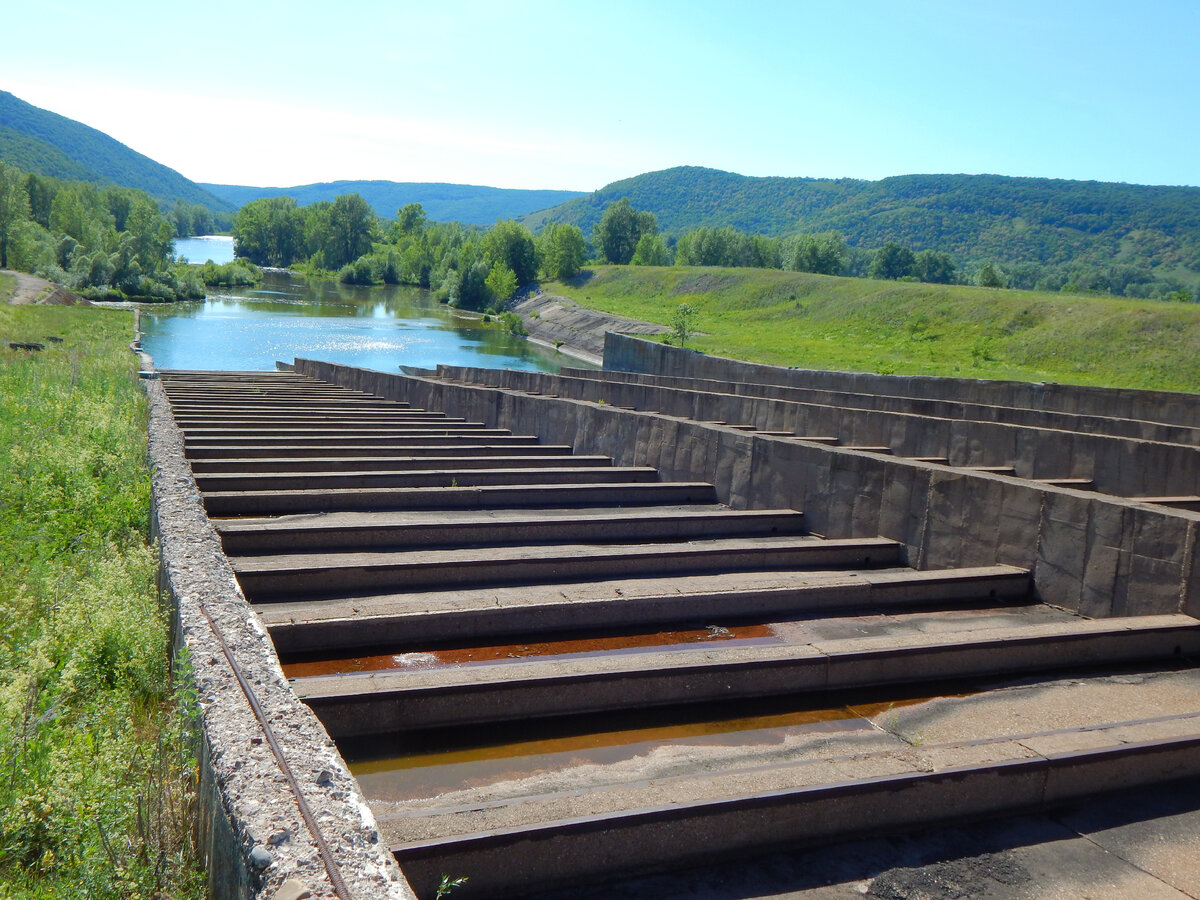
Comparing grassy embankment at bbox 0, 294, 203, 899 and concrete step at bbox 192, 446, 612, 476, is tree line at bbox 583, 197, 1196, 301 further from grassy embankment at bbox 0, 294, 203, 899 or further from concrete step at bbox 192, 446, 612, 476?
grassy embankment at bbox 0, 294, 203, 899

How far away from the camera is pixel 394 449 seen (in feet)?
44.7

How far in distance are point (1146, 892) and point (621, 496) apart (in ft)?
25.8

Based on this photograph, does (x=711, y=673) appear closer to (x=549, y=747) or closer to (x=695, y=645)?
(x=695, y=645)

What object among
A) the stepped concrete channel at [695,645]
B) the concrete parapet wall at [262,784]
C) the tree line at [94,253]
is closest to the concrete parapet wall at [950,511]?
the stepped concrete channel at [695,645]

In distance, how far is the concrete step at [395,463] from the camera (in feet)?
38.0

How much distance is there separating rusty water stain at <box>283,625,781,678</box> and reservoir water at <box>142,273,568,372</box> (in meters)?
37.7

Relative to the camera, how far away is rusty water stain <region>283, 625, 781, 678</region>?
20.5ft

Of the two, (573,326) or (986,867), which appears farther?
(573,326)

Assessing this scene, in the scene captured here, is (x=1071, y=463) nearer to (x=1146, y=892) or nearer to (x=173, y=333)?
(x=1146, y=892)

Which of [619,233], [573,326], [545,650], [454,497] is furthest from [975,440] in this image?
[619,233]

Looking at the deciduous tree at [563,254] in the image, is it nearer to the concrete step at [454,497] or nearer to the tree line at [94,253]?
the tree line at [94,253]

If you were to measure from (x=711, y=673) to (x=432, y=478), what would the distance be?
21.2 feet

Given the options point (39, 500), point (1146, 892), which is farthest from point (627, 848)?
point (39, 500)

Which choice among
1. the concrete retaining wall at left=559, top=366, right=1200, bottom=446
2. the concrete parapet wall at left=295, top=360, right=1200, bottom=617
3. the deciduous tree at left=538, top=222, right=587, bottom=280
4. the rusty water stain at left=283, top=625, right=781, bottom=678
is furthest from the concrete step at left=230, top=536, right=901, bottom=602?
the deciduous tree at left=538, top=222, right=587, bottom=280
